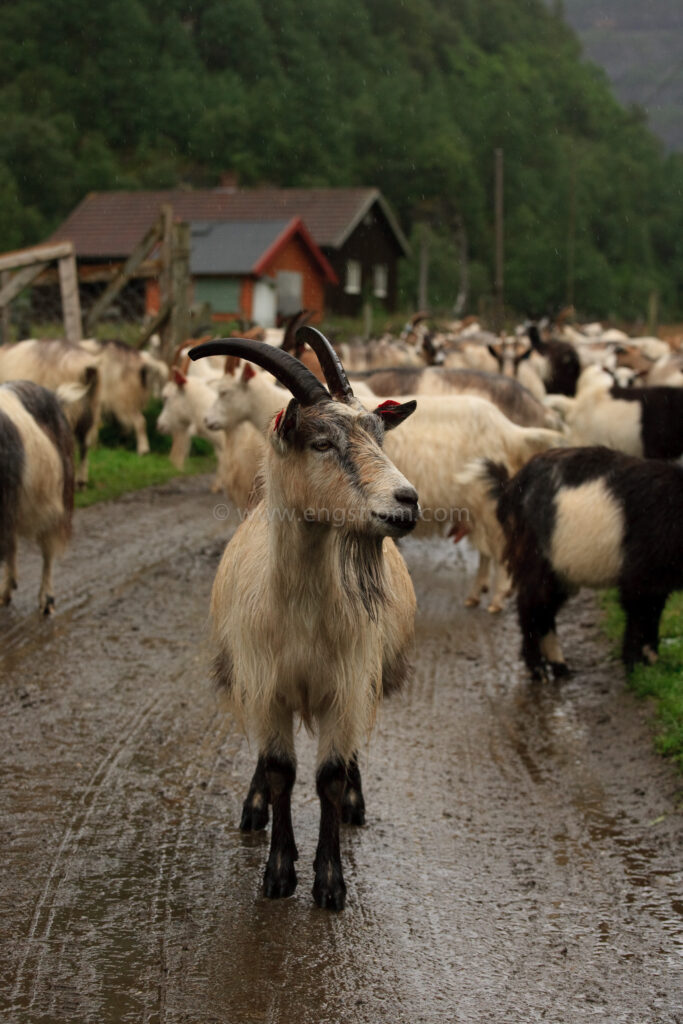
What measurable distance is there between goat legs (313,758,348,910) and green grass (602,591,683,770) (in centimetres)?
185

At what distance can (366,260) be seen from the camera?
47.8 meters

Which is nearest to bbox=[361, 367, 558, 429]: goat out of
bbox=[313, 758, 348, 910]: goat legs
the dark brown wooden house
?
bbox=[313, 758, 348, 910]: goat legs

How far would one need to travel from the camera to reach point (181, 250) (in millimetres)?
15672

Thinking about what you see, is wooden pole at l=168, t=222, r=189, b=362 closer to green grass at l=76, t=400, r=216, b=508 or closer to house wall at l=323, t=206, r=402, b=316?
green grass at l=76, t=400, r=216, b=508

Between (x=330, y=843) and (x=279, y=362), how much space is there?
5.33ft

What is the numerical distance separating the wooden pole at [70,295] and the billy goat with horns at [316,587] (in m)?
9.99

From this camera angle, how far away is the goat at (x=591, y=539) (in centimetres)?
617

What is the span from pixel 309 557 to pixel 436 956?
1295 millimetres

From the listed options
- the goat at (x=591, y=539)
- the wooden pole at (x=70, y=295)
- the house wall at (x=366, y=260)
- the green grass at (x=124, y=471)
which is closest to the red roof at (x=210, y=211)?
the house wall at (x=366, y=260)

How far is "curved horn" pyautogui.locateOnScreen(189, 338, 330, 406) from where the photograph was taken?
3623mm

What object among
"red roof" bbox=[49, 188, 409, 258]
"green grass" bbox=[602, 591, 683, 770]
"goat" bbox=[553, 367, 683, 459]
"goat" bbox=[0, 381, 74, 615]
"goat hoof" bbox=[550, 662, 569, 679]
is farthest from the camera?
"red roof" bbox=[49, 188, 409, 258]

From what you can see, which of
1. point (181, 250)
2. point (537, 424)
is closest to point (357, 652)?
point (537, 424)

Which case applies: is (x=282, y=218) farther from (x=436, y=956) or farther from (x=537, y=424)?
(x=436, y=956)

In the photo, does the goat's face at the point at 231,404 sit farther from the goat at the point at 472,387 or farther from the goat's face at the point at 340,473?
the goat's face at the point at 340,473
